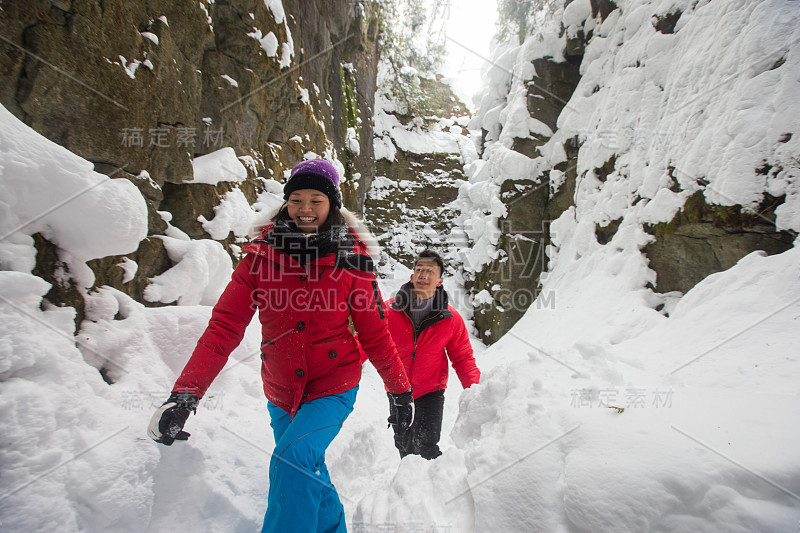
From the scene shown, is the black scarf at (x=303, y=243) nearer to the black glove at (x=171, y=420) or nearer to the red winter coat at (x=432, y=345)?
the black glove at (x=171, y=420)

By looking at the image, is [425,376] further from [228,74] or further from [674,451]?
[228,74]

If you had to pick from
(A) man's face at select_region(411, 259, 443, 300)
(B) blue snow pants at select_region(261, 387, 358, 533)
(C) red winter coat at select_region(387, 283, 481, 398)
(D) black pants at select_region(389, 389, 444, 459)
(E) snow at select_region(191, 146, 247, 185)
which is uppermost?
(E) snow at select_region(191, 146, 247, 185)

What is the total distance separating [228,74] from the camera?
5305 millimetres

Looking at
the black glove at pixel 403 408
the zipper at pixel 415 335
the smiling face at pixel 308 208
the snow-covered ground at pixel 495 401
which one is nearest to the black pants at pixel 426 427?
the zipper at pixel 415 335

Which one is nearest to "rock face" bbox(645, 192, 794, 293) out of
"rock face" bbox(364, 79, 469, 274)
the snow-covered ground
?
the snow-covered ground

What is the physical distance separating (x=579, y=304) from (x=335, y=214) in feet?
16.7

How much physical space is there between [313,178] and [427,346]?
1.85 m

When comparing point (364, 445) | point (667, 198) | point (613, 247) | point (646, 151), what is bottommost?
point (364, 445)

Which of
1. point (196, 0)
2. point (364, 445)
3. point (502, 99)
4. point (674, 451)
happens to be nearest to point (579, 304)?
point (364, 445)

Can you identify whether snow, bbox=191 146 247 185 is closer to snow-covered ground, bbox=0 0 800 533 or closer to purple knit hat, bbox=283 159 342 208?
snow-covered ground, bbox=0 0 800 533

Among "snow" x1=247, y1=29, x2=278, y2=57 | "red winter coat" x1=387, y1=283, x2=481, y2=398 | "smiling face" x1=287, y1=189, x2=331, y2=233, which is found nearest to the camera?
"smiling face" x1=287, y1=189, x2=331, y2=233

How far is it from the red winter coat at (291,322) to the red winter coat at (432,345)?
1.19 meters

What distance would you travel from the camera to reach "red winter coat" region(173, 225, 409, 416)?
6.23 ft

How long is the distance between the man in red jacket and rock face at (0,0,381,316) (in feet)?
8.74
